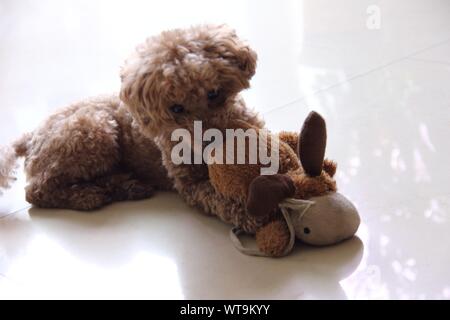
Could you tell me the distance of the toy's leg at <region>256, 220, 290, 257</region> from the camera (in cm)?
138

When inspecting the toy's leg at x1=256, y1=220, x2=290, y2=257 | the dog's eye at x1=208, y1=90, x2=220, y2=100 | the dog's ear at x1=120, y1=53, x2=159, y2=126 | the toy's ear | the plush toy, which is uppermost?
the dog's ear at x1=120, y1=53, x2=159, y2=126

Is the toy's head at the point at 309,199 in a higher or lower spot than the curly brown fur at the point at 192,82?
lower

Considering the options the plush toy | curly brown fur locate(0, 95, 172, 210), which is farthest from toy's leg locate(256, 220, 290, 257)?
curly brown fur locate(0, 95, 172, 210)

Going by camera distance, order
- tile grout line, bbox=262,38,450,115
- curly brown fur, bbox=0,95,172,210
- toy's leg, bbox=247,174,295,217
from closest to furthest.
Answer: toy's leg, bbox=247,174,295,217
curly brown fur, bbox=0,95,172,210
tile grout line, bbox=262,38,450,115

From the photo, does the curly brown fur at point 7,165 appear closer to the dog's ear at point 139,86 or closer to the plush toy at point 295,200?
the dog's ear at point 139,86

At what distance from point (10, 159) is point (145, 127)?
1.38 ft

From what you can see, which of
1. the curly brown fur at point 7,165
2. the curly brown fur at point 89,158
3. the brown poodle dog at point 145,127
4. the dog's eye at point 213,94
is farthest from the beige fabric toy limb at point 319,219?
A: the curly brown fur at point 7,165

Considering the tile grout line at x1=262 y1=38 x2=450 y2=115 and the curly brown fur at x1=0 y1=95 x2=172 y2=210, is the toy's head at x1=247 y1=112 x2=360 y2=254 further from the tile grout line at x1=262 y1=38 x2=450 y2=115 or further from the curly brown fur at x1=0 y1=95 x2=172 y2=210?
the tile grout line at x1=262 y1=38 x2=450 y2=115

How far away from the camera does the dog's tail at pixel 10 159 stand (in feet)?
5.32

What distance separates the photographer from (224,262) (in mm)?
1397

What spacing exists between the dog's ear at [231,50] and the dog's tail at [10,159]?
612 mm

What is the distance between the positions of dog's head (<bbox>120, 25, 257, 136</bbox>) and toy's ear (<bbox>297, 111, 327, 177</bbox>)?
179mm
